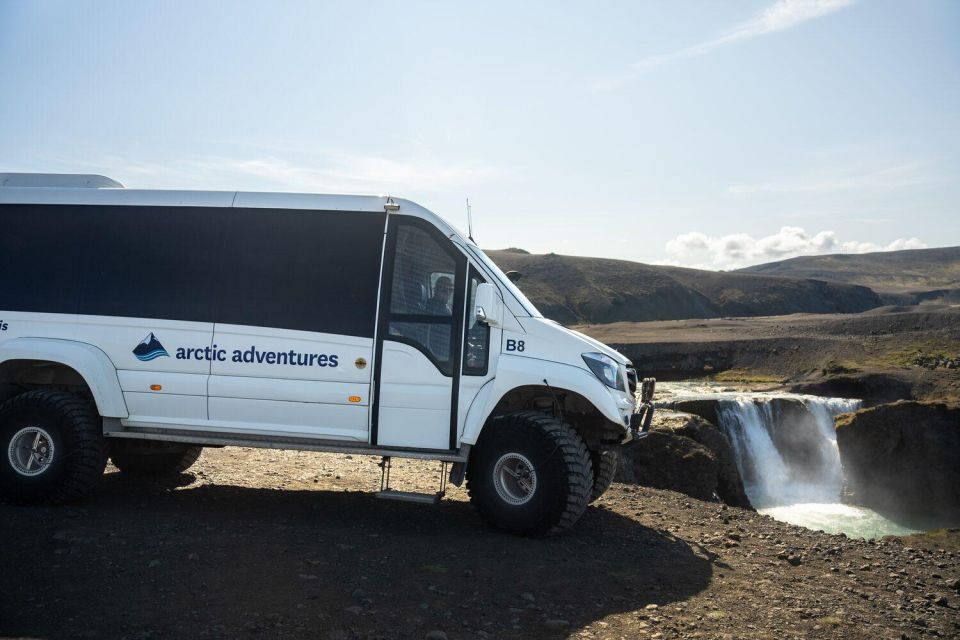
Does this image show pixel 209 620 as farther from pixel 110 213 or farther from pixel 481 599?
pixel 110 213

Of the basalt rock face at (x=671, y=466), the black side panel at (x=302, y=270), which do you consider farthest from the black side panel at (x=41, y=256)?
the basalt rock face at (x=671, y=466)

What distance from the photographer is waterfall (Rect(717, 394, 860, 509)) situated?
23.6 m

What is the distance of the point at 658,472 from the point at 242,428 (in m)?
8.18

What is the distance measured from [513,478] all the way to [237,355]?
118 inches

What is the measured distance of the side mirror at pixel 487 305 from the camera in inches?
278

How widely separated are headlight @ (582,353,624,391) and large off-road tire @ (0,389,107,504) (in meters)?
5.07

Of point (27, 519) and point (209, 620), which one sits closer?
point (209, 620)

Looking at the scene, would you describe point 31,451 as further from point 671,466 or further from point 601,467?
point 671,466

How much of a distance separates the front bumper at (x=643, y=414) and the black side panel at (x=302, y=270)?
2778 mm

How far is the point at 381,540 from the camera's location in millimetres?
7078

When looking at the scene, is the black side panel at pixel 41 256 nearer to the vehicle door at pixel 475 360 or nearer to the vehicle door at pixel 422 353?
the vehicle door at pixel 422 353

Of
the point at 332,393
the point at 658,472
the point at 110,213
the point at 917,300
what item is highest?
the point at 917,300

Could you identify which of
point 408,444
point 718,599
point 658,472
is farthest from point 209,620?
point 658,472

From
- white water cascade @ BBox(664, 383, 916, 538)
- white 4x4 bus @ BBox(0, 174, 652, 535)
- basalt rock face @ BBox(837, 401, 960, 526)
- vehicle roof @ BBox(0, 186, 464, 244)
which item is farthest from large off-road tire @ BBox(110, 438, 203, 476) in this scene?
basalt rock face @ BBox(837, 401, 960, 526)
